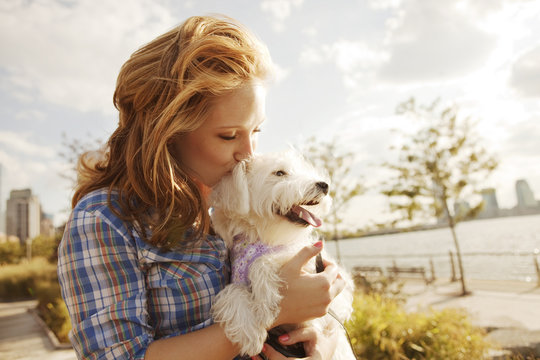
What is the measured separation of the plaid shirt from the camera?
149cm

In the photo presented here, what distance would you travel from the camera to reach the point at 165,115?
6.14ft

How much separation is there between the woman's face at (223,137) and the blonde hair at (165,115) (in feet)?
0.19

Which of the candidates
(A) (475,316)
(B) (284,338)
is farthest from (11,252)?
(B) (284,338)

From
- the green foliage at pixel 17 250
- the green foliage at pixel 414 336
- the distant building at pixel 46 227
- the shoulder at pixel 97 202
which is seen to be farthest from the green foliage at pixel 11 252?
the shoulder at pixel 97 202

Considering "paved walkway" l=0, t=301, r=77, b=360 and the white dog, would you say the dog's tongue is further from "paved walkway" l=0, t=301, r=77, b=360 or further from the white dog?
"paved walkway" l=0, t=301, r=77, b=360

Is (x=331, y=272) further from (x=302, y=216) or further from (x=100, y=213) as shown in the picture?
(x=100, y=213)

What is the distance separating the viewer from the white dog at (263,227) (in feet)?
6.35

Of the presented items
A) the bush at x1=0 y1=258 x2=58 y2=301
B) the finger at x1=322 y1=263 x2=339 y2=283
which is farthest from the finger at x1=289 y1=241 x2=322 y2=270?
the bush at x1=0 y1=258 x2=58 y2=301

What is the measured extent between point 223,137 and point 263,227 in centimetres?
60

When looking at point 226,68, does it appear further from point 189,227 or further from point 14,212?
point 14,212

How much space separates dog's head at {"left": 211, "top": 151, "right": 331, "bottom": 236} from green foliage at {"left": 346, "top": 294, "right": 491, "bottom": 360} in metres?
3.67

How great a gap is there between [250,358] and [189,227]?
0.75 meters

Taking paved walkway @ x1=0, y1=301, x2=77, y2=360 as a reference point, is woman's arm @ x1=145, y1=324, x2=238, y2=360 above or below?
above

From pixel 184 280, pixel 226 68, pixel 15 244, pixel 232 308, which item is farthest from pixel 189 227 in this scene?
pixel 15 244
